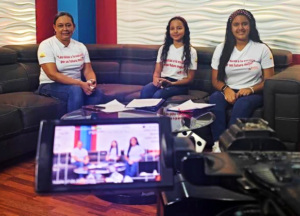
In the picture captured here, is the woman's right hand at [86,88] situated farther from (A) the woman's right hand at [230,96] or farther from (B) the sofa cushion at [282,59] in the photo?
(B) the sofa cushion at [282,59]

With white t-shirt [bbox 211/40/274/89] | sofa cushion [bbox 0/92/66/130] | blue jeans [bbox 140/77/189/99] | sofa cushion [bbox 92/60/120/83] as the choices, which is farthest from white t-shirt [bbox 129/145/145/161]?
sofa cushion [bbox 92/60/120/83]

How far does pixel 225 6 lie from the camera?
14.0ft

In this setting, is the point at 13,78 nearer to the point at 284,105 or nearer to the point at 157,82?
the point at 157,82

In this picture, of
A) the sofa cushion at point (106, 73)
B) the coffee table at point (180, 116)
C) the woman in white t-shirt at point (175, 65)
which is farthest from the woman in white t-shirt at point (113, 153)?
the sofa cushion at point (106, 73)

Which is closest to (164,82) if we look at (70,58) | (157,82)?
(157,82)

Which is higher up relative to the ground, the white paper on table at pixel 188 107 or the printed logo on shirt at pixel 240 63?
the printed logo on shirt at pixel 240 63

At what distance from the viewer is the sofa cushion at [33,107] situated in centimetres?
336

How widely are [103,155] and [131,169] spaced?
0.06 m

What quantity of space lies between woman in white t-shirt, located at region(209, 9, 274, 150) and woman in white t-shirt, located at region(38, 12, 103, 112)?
3.53 ft

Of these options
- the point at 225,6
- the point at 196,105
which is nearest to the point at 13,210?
the point at 196,105

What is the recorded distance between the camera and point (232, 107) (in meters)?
3.48

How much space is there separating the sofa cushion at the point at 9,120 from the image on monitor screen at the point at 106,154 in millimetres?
2408

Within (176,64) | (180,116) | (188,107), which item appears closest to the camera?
(180,116)

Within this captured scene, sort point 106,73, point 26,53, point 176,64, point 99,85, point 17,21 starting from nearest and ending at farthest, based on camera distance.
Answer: point 176,64 → point 26,53 → point 99,85 → point 106,73 → point 17,21
